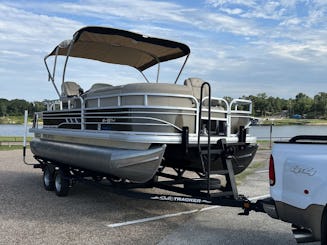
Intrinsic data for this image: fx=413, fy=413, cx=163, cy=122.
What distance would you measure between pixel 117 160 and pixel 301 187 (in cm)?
290

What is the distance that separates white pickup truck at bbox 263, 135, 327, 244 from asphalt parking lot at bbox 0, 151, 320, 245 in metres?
1.32

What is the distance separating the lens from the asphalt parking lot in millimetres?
5492

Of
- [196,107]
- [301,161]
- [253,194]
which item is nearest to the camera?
[301,161]

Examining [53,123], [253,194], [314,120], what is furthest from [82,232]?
[314,120]

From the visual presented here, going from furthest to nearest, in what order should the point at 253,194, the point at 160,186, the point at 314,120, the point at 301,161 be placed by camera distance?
the point at 314,120, the point at 253,194, the point at 160,186, the point at 301,161

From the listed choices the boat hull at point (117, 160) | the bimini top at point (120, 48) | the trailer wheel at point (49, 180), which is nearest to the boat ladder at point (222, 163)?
the boat hull at point (117, 160)

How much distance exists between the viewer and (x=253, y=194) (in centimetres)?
882

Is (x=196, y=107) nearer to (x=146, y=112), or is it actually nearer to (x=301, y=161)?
(x=146, y=112)

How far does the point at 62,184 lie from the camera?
830 cm

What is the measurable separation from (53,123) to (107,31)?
2526mm

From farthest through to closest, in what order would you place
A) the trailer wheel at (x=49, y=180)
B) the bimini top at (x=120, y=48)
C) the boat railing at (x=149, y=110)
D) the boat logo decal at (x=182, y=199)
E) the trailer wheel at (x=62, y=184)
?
the trailer wheel at (x=49, y=180), the trailer wheel at (x=62, y=184), the bimini top at (x=120, y=48), the boat railing at (x=149, y=110), the boat logo decal at (x=182, y=199)

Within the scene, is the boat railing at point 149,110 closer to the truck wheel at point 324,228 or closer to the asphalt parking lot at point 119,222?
the asphalt parking lot at point 119,222

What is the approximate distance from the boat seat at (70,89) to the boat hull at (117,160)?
1.20 meters

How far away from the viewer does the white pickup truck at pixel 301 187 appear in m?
3.80
